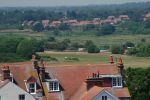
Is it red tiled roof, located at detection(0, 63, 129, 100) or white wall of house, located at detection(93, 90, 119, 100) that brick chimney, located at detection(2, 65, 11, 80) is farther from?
white wall of house, located at detection(93, 90, 119, 100)

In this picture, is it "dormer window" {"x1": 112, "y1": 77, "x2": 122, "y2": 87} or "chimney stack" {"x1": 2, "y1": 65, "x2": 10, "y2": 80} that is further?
"dormer window" {"x1": 112, "y1": 77, "x2": 122, "y2": 87}

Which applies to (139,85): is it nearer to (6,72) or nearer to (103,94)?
(103,94)

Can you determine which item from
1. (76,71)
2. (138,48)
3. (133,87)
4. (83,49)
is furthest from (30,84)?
(83,49)

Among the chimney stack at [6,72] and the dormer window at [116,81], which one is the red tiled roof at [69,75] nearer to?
the dormer window at [116,81]

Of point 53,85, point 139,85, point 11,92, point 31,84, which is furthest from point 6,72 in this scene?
point 139,85

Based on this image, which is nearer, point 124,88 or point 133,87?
point 124,88

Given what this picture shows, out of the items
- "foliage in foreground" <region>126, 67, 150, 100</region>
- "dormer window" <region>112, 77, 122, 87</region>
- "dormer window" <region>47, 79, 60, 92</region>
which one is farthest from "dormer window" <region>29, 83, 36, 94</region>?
"foliage in foreground" <region>126, 67, 150, 100</region>

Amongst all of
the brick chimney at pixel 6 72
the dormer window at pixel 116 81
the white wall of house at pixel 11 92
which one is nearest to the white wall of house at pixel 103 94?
the dormer window at pixel 116 81

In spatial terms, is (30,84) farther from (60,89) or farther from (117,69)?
(117,69)
